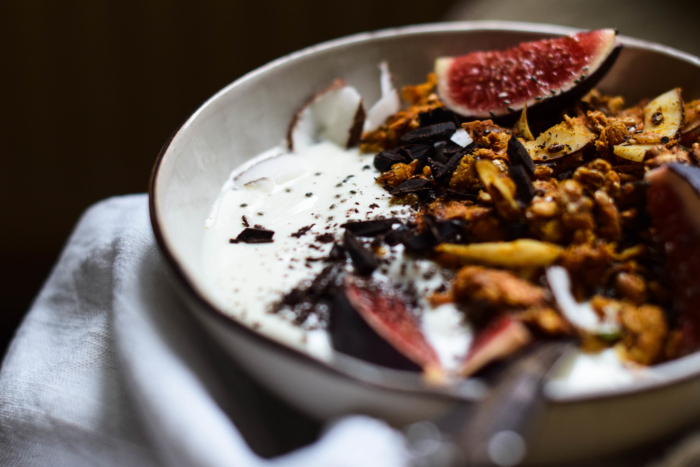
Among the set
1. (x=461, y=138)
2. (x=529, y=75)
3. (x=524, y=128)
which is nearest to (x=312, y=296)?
(x=461, y=138)

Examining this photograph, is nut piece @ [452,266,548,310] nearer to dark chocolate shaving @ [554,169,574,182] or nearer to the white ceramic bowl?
the white ceramic bowl

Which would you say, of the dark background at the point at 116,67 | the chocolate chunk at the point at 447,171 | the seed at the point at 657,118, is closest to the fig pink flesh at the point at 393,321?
the chocolate chunk at the point at 447,171

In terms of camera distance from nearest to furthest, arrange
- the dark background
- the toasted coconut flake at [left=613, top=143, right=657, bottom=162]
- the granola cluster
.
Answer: the granola cluster, the toasted coconut flake at [left=613, top=143, right=657, bottom=162], the dark background

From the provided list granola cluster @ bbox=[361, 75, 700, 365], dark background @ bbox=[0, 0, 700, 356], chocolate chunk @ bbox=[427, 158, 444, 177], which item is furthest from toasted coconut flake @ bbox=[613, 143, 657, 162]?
dark background @ bbox=[0, 0, 700, 356]

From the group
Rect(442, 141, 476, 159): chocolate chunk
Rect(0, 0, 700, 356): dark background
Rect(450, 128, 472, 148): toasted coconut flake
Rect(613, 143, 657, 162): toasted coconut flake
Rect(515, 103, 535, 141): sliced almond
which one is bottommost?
Rect(0, 0, 700, 356): dark background

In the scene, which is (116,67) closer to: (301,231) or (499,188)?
(301,231)

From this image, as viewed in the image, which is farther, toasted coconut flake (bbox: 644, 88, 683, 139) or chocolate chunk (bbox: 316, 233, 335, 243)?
toasted coconut flake (bbox: 644, 88, 683, 139)

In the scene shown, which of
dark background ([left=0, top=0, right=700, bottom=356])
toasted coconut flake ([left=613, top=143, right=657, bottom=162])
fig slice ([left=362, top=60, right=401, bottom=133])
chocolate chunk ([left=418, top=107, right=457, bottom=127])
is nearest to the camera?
toasted coconut flake ([left=613, top=143, right=657, bottom=162])
